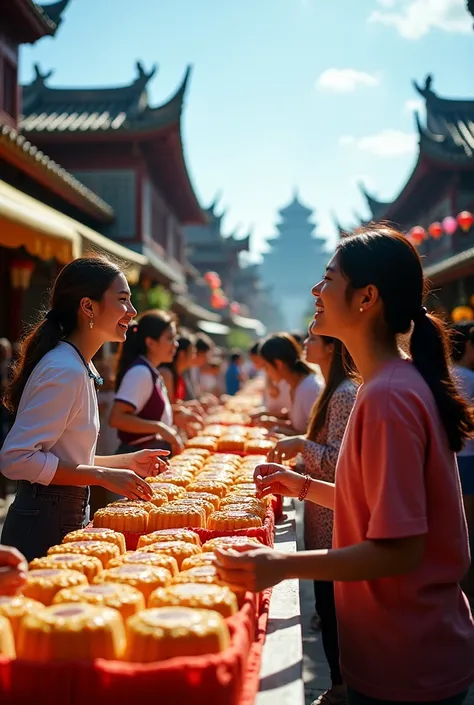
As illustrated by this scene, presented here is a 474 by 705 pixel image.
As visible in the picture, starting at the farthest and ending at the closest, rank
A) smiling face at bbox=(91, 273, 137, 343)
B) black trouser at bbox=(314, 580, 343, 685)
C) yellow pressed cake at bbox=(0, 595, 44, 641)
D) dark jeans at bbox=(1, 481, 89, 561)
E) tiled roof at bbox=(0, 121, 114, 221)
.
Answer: tiled roof at bbox=(0, 121, 114, 221)
black trouser at bbox=(314, 580, 343, 685)
smiling face at bbox=(91, 273, 137, 343)
dark jeans at bbox=(1, 481, 89, 561)
yellow pressed cake at bbox=(0, 595, 44, 641)

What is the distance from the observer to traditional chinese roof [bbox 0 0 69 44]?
9141 mm

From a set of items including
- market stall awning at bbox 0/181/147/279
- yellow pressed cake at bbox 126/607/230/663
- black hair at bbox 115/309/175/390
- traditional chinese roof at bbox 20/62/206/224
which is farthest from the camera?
traditional chinese roof at bbox 20/62/206/224

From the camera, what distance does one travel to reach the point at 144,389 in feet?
12.0

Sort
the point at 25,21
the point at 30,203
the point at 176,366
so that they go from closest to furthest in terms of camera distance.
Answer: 1. the point at 176,366
2. the point at 30,203
3. the point at 25,21

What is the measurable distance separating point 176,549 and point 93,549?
21cm

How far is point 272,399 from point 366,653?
4.32 meters

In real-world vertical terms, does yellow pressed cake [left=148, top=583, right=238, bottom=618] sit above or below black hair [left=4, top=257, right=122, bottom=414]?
below

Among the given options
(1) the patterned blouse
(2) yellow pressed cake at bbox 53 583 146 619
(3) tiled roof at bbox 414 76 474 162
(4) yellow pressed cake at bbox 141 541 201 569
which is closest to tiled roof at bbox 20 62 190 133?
(3) tiled roof at bbox 414 76 474 162

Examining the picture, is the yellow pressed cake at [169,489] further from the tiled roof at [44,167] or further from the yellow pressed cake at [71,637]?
the tiled roof at [44,167]

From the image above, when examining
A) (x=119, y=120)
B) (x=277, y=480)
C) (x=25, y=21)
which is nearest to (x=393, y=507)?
(x=277, y=480)

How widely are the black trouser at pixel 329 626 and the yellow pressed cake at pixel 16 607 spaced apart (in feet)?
6.30

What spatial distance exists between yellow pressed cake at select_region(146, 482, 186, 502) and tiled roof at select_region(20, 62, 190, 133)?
37.8 ft

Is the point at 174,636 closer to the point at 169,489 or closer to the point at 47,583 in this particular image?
the point at 47,583

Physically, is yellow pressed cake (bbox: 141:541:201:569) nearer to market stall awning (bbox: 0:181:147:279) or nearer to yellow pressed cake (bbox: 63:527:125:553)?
yellow pressed cake (bbox: 63:527:125:553)
